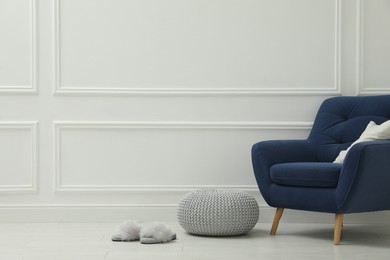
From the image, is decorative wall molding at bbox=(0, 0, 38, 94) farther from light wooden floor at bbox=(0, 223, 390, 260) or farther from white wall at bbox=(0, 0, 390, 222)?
light wooden floor at bbox=(0, 223, 390, 260)

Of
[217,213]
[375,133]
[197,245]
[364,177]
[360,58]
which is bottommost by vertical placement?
[197,245]

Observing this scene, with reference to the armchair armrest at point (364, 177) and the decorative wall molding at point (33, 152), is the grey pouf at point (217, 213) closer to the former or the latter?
the armchair armrest at point (364, 177)

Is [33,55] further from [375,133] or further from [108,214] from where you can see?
[375,133]

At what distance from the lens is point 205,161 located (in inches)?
188

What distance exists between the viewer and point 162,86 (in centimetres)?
477

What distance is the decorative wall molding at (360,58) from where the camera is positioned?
4.74m

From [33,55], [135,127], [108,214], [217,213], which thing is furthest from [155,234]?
[33,55]

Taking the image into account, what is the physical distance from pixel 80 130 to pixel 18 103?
1.49ft

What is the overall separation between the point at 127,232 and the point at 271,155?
1011 mm

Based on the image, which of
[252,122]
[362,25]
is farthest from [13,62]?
[362,25]

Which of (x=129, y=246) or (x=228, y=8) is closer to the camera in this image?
(x=129, y=246)

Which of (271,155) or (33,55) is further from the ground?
(33,55)

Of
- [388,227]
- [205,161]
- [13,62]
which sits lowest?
[388,227]

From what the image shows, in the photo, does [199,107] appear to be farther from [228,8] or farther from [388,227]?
[388,227]
